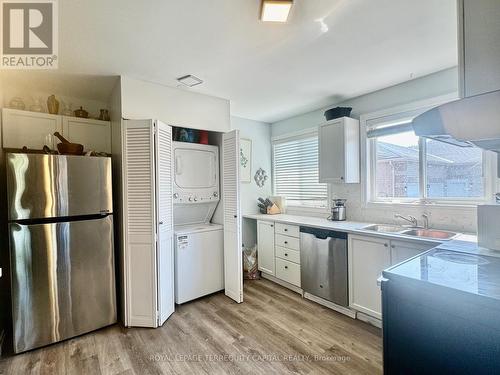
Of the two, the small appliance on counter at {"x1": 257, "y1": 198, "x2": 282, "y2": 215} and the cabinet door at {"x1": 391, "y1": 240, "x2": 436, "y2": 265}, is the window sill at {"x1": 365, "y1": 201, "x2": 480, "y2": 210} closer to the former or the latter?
the cabinet door at {"x1": 391, "y1": 240, "x2": 436, "y2": 265}

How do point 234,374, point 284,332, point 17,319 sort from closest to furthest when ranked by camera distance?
point 234,374
point 17,319
point 284,332

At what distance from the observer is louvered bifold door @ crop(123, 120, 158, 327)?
2367 millimetres

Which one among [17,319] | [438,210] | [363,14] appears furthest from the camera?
[438,210]

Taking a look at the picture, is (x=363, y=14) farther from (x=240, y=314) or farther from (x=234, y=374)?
(x=240, y=314)

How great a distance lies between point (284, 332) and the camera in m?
2.28

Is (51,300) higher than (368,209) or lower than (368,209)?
lower

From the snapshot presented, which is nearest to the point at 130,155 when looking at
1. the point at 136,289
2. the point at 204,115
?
the point at 204,115

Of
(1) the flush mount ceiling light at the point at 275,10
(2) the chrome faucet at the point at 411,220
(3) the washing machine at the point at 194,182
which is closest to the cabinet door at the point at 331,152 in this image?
(2) the chrome faucet at the point at 411,220

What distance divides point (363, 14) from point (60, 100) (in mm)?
3207

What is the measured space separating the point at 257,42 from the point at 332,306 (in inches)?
107

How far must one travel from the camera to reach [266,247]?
11.6ft

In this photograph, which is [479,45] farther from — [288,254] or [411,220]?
[288,254]

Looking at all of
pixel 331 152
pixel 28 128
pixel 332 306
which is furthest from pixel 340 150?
pixel 28 128

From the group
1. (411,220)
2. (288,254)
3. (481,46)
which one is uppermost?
(481,46)
